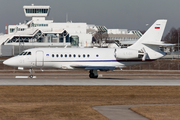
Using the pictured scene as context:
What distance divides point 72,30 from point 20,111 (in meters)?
141

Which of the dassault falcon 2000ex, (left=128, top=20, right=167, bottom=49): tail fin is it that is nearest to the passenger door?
the dassault falcon 2000ex

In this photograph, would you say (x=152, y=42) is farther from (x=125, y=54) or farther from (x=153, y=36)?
(x=125, y=54)

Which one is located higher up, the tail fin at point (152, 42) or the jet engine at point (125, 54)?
the tail fin at point (152, 42)

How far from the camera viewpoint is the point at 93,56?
38.3 m

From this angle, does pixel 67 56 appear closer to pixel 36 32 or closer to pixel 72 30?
pixel 36 32

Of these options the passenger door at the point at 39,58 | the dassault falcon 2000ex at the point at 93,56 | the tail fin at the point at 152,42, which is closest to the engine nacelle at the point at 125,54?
the dassault falcon 2000ex at the point at 93,56

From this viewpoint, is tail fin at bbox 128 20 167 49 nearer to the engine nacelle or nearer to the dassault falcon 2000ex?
the dassault falcon 2000ex

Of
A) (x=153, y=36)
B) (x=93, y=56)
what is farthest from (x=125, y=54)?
(x=153, y=36)

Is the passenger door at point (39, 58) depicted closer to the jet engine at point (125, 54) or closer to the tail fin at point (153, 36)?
the jet engine at point (125, 54)

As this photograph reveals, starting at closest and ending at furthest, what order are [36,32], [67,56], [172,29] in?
[67,56]
[36,32]
[172,29]

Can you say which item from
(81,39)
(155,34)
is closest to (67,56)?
(155,34)

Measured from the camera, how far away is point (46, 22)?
500ft

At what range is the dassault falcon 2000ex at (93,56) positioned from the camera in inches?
1468

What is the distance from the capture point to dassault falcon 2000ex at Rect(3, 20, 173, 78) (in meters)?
37.3
